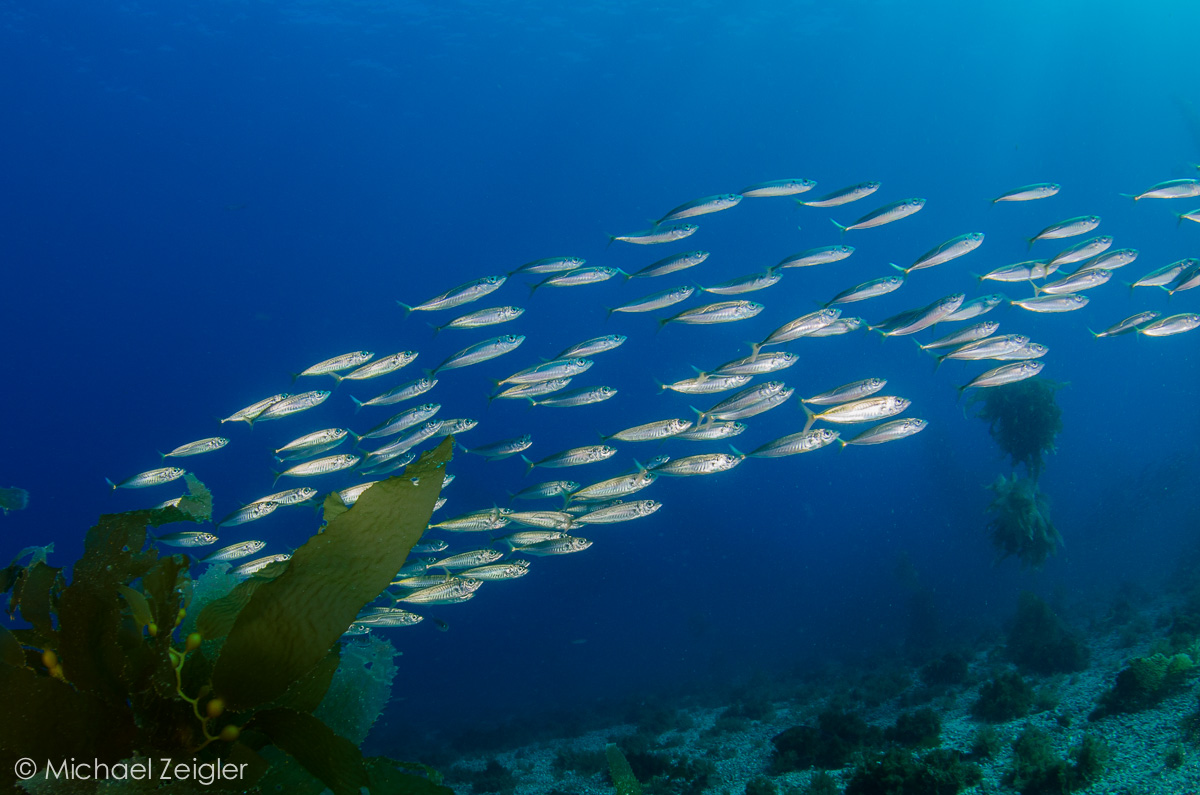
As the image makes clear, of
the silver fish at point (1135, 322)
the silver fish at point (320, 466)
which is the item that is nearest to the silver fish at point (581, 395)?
the silver fish at point (320, 466)

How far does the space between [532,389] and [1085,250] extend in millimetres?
7913

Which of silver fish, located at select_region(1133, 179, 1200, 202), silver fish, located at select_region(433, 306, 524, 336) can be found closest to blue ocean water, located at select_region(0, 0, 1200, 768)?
silver fish, located at select_region(1133, 179, 1200, 202)

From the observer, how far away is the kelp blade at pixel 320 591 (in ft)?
4.81

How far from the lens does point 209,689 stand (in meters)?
1.42

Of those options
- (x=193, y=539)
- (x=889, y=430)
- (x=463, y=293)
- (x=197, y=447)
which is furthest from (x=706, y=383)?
(x=193, y=539)

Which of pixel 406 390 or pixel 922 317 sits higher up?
pixel 406 390

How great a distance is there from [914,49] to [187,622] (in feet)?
297

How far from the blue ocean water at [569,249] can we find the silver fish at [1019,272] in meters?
13.4

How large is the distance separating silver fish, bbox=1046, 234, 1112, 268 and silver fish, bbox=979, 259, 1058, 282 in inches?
6.8

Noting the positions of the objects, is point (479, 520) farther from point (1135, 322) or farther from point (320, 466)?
point (1135, 322)

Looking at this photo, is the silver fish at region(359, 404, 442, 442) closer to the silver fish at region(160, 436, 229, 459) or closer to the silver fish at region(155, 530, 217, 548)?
the silver fish at region(160, 436, 229, 459)

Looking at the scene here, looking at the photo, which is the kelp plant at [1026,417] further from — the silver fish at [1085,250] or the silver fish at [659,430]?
the silver fish at [659,430]

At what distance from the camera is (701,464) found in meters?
6.07

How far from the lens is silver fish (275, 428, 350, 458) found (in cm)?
724
